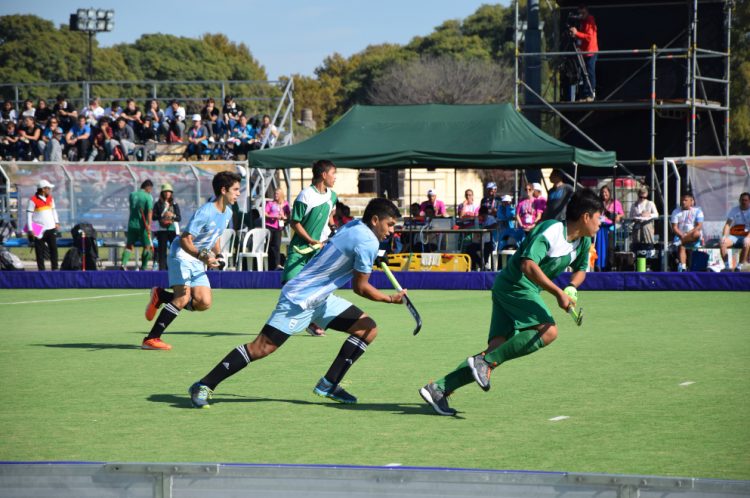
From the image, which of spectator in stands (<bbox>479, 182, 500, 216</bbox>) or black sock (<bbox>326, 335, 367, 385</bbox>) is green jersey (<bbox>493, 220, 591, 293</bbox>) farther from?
spectator in stands (<bbox>479, 182, 500, 216</bbox>)

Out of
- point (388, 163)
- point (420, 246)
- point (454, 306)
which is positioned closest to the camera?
point (454, 306)

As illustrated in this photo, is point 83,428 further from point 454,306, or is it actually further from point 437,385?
point 454,306

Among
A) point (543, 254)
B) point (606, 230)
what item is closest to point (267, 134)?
point (606, 230)

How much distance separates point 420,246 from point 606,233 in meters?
3.76

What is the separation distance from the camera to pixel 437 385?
23.3ft

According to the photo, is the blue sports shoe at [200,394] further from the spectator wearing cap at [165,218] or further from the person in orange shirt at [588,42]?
the person in orange shirt at [588,42]

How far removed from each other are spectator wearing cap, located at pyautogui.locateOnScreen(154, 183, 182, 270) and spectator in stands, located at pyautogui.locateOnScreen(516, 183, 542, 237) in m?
6.18

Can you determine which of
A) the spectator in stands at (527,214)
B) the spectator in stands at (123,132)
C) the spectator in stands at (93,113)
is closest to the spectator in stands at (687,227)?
the spectator in stands at (527,214)

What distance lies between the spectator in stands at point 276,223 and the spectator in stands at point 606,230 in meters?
5.74

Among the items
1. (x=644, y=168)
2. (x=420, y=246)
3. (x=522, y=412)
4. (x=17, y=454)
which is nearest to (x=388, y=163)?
(x=420, y=246)

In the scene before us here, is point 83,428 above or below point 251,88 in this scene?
below

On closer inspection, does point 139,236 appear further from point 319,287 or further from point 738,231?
point 319,287

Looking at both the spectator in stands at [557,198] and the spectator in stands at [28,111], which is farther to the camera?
the spectator in stands at [28,111]

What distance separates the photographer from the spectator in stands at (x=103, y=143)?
2638cm
